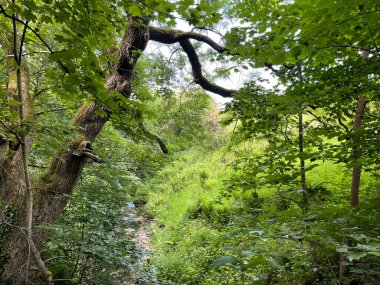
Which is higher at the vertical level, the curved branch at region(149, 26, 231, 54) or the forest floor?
the curved branch at region(149, 26, 231, 54)

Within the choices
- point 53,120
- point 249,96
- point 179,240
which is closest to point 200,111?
point 249,96

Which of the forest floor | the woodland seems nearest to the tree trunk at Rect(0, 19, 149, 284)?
the woodland

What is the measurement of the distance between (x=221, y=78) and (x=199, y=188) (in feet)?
15.0

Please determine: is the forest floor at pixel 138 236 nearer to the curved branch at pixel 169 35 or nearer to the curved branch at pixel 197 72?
the curved branch at pixel 197 72

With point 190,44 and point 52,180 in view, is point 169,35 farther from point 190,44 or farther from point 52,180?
point 52,180

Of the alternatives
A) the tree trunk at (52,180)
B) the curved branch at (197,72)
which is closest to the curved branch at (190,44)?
the curved branch at (197,72)

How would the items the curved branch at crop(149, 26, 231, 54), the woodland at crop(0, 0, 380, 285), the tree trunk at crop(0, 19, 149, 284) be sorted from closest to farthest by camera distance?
the woodland at crop(0, 0, 380, 285) → the tree trunk at crop(0, 19, 149, 284) → the curved branch at crop(149, 26, 231, 54)

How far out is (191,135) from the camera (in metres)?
5.64

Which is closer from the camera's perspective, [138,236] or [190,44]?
[190,44]

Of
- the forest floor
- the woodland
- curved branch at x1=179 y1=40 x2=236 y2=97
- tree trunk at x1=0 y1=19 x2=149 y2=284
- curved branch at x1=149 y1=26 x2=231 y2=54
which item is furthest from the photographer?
curved branch at x1=179 y1=40 x2=236 y2=97

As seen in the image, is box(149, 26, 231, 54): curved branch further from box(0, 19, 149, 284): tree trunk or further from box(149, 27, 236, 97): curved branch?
box(0, 19, 149, 284): tree trunk

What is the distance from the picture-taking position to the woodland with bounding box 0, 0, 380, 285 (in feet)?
4.90

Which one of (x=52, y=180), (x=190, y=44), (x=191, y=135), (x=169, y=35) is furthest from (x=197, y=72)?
(x=52, y=180)

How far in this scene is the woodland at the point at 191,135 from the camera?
149cm
